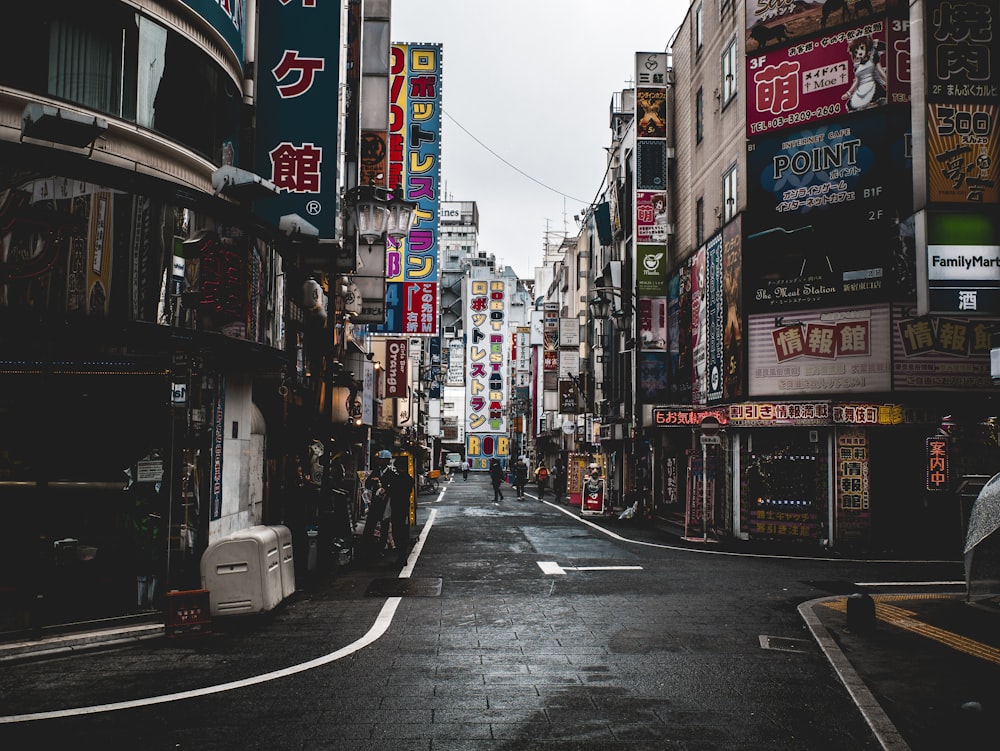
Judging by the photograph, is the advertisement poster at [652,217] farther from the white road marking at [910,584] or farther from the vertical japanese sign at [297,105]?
the vertical japanese sign at [297,105]

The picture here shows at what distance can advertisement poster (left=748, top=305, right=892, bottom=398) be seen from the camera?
74.4 feet

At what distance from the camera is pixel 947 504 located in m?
22.7

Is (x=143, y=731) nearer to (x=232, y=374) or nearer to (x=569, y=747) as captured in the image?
(x=569, y=747)

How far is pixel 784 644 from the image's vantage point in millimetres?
10516

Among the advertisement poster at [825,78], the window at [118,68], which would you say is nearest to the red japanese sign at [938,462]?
the advertisement poster at [825,78]

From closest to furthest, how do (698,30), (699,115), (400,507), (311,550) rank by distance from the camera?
(311,550), (400,507), (699,115), (698,30)

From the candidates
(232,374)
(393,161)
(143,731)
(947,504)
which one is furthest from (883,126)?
(143,731)

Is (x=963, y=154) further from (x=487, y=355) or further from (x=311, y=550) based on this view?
(x=487, y=355)

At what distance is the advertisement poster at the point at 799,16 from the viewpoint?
23.1 metres

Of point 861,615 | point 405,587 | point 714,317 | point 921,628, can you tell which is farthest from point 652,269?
point 861,615

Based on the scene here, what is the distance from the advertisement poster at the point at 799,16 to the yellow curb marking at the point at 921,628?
15.7 meters

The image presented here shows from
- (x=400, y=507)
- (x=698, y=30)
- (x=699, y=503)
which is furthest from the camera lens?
(x=698, y=30)

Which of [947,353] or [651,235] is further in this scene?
[651,235]

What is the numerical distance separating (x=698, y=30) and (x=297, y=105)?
820 inches
